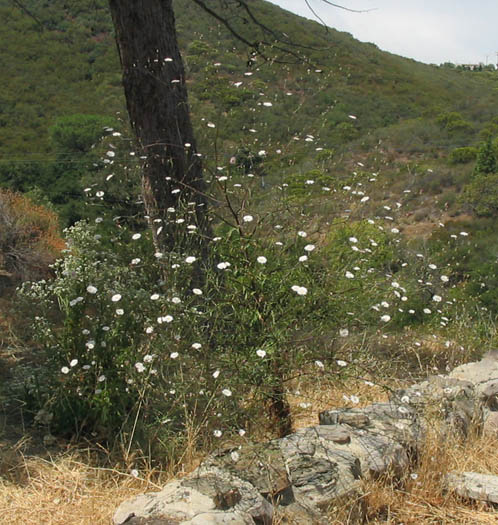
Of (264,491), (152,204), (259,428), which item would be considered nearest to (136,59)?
(152,204)

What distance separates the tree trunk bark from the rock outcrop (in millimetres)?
1544

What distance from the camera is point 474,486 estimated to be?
2723 mm

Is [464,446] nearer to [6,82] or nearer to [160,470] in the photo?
[160,470]

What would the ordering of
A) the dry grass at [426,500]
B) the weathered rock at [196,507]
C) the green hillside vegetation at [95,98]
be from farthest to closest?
the green hillside vegetation at [95,98]
the dry grass at [426,500]
the weathered rock at [196,507]

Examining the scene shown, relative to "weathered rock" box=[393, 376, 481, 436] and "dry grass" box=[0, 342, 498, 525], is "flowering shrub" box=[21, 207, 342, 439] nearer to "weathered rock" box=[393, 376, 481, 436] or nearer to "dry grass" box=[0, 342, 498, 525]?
"dry grass" box=[0, 342, 498, 525]

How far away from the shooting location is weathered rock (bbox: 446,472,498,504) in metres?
2.66

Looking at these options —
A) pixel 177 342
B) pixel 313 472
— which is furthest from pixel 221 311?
pixel 313 472

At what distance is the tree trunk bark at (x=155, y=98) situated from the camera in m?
3.81

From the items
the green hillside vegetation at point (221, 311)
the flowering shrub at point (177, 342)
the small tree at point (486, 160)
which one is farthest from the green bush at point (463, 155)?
the flowering shrub at point (177, 342)

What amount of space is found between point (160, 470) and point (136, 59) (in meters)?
2.54

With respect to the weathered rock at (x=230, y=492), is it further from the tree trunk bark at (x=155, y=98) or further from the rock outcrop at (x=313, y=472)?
the tree trunk bark at (x=155, y=98)

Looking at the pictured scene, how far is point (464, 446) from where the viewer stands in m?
3.27

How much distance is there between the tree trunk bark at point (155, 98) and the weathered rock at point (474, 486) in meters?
2.00

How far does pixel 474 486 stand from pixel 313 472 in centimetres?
76
